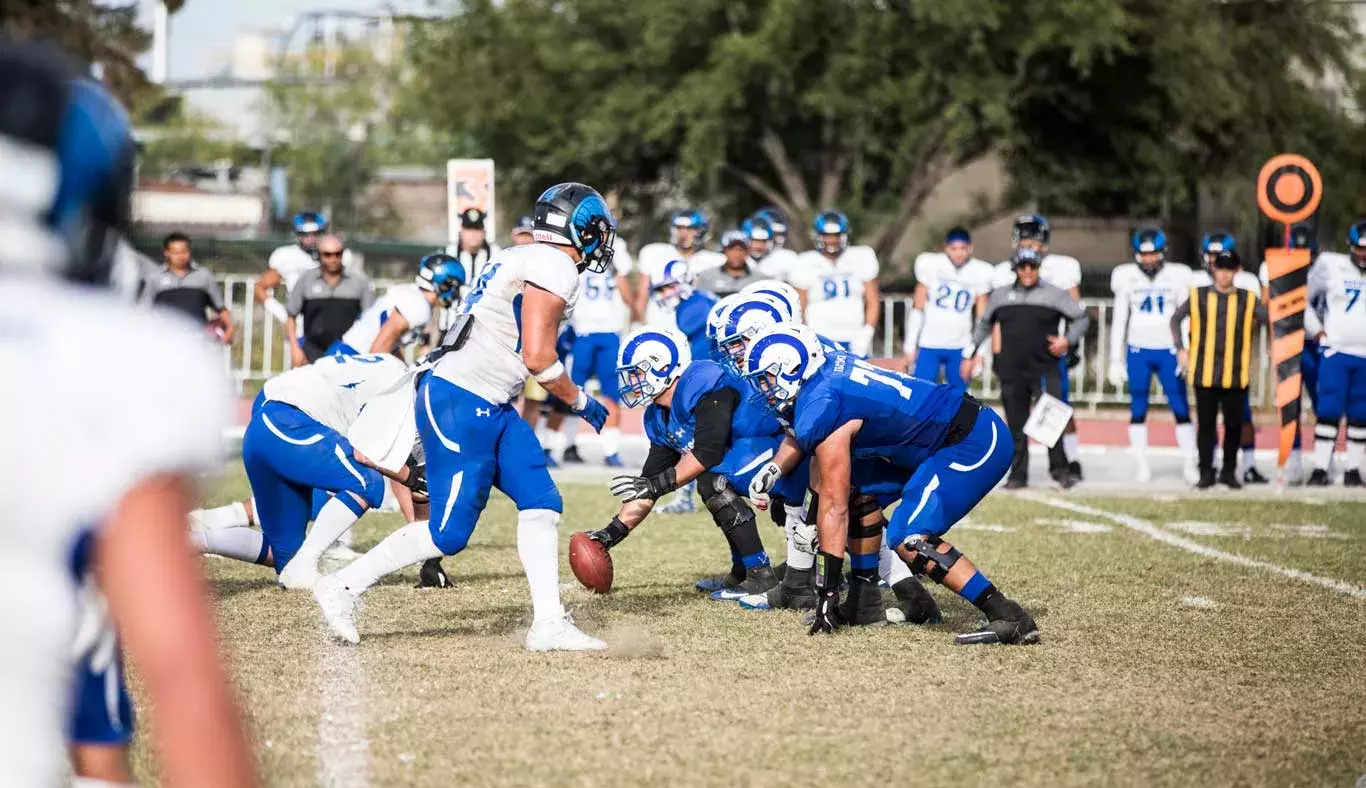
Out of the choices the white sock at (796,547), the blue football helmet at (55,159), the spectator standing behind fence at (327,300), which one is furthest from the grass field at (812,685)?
the spectator standing behind fence at (327,300)

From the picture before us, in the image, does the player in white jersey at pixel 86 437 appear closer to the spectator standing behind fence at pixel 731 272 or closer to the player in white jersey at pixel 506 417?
the player in white jersey at pixel 506 417

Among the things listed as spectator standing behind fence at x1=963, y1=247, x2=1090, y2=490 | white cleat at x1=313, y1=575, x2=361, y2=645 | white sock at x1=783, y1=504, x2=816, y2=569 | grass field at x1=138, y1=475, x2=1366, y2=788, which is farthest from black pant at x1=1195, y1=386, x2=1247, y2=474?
white cleat at x1=313, y1=575, x2=361, y2=645

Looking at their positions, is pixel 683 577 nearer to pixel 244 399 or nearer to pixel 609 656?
pixel 609 656

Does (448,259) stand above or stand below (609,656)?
above

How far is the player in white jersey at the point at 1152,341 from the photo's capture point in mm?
13398

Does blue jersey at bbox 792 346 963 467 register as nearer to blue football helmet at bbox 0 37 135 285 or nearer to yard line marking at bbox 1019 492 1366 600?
yard line marking at bbox 1019 492 1366 600

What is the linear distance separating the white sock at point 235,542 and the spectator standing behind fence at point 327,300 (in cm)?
484

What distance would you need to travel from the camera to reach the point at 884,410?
21.0 ft

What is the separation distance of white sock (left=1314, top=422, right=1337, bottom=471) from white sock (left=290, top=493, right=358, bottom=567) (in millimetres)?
8660

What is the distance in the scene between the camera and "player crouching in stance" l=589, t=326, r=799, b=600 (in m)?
7.24

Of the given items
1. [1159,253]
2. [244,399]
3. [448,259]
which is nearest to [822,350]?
[448,259]

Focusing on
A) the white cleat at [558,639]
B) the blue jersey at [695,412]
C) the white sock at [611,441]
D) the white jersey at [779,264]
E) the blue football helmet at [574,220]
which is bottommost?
the white cleat at [558,639]

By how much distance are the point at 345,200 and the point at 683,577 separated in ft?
108

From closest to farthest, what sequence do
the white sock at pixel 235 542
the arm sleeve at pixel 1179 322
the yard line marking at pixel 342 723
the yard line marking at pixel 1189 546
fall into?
the yard line marking at pixel 342 723
the white sock at pixel 235 542
the yard line marking at pixel 1189 546
the arm sleeve at pixel 1179 322
